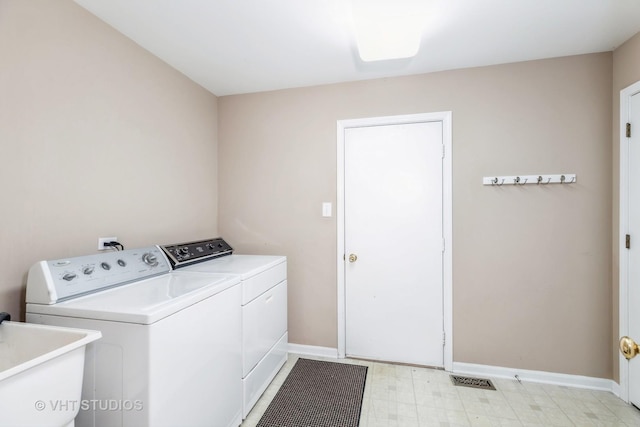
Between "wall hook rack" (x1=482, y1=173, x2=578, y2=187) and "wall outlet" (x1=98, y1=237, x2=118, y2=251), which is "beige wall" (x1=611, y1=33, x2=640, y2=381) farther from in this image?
"wall outlet" (x1=98, y1=237, x2=118, y2=251)

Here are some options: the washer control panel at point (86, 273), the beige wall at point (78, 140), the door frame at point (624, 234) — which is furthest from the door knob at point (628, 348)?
the beige wall at point (78, 140)

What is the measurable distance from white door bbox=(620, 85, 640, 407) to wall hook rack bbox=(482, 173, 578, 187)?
0.99 feet

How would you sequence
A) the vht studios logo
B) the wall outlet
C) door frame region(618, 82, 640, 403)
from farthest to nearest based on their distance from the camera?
1. door frame region(618, 82, 640, 403)
2. the wall outlet
3. the vht studios logo

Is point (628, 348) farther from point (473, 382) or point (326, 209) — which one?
point (326, 209)

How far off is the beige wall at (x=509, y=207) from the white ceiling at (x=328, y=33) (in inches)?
7.5

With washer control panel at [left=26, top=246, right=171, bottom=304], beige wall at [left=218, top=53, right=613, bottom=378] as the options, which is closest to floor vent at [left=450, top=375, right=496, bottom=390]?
beige wall at [left=218, top=53, right=613, bottom=378]

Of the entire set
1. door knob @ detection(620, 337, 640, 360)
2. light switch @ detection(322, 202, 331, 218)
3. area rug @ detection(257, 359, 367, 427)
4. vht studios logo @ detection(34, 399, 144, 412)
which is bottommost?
area rug @ detection(257, 359, 367, 427)

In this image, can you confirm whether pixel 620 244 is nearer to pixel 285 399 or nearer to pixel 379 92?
pixel 379 92

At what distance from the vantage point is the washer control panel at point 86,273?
1235 mm

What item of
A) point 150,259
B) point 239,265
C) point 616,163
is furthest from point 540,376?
point 150,259

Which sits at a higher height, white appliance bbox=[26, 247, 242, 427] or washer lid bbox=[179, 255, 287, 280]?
washer lid bbox=[179, 255, 287, 280]

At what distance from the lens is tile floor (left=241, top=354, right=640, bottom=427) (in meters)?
1.76

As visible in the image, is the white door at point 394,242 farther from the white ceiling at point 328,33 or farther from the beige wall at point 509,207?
the white ceiling at point 328,33

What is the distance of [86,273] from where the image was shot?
139cm
